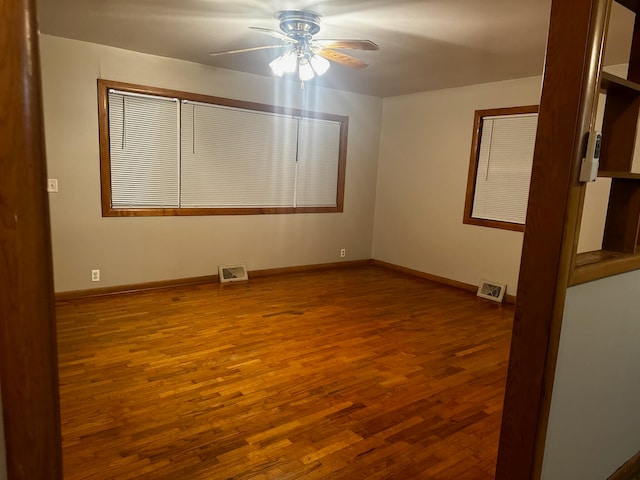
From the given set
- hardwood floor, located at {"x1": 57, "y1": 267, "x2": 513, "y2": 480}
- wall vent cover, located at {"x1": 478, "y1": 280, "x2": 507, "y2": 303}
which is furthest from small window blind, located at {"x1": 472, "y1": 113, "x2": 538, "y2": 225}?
hardwood floor, located at {"x1": 57, "y1": 267, "x2": 513, "y2": 480}

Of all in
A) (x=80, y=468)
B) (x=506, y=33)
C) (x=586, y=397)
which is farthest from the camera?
(x=506, y=33)

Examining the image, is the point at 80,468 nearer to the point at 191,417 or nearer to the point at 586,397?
the point at 191,417

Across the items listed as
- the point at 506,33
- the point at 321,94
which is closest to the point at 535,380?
the point at 506,33

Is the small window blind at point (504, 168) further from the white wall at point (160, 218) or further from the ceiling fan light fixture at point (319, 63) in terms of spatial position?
the ceiling fan light fixture at point (319, 63)

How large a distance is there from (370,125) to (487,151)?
72.5 inches

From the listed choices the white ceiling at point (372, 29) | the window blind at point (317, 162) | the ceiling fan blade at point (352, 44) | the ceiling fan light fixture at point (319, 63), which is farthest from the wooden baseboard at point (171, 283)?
the ceiling fan blade at point (352, 44)

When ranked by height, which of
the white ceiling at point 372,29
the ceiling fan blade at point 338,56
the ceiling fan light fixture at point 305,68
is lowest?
the ceiling fan light fixture at point 305,68

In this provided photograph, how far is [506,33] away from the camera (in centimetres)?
320

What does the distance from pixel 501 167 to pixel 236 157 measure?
124 inches

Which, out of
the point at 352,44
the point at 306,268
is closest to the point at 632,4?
the point at 352,44

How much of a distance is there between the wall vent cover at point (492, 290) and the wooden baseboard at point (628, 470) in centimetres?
286

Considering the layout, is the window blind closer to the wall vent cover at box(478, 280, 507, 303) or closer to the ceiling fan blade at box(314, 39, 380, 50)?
the wall vent cover at box(478, 280, 507, 303)

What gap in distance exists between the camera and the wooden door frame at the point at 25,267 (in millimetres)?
631

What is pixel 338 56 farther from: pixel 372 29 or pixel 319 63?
pixel 372 29
